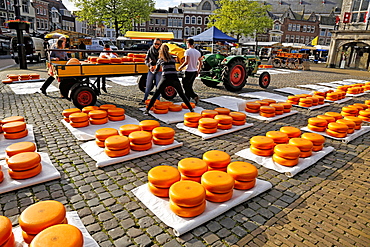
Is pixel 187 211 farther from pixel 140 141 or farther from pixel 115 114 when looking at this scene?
pixel 115 114

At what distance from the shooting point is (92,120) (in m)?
6.07

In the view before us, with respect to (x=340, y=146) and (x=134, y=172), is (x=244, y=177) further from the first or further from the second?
(x=340, y=146)

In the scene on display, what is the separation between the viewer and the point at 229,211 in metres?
3.22

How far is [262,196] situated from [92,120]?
4.37 meters

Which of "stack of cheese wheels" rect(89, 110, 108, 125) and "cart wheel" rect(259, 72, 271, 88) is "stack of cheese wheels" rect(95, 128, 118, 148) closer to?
"stack of cheese wheels" rect(89, 110, 108, 125)

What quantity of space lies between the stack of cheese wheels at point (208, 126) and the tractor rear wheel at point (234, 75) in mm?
5362

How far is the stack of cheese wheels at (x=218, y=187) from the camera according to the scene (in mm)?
3148

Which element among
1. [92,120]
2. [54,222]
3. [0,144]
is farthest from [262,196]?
[0,144]

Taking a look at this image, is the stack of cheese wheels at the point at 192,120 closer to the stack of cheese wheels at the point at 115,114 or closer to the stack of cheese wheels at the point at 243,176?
the stack of cheese wheels at the point at 115,114

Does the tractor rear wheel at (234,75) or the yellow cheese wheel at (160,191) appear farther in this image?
the tractor rear wheel at (234,75)

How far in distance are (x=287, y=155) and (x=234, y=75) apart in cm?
741

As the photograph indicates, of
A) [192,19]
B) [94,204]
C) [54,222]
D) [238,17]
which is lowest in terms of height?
[94,204]

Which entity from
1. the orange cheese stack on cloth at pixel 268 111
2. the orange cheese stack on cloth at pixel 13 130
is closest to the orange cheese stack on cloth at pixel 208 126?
the orange cheese stack on cloth at pixel 268 111

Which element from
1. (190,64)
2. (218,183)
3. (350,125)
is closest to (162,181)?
(218,183)
